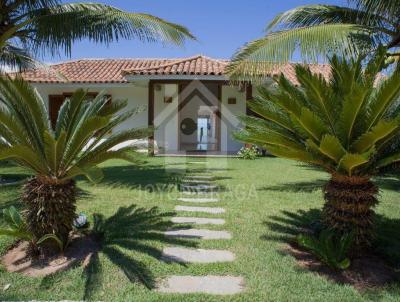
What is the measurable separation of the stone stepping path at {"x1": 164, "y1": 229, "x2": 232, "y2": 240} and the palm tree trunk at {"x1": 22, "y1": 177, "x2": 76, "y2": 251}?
1585mm

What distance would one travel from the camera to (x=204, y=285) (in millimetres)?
4457

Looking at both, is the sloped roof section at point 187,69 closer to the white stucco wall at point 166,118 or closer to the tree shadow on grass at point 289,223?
the white stucco wall at point 166,118

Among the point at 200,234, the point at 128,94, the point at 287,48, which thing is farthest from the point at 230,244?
the point at 128,94

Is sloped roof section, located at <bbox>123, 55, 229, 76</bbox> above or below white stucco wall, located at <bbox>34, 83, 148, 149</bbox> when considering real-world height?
above

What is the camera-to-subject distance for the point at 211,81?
1596cm

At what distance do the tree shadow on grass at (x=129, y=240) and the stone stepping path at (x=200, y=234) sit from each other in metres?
0.19

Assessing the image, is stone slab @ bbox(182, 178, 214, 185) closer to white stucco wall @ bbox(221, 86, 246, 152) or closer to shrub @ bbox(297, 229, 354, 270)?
shrub @ bbox(297, 229, 354, 270)

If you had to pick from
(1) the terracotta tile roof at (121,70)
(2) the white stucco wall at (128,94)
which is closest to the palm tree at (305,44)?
(1) the terracotta tile roof at (121,70)

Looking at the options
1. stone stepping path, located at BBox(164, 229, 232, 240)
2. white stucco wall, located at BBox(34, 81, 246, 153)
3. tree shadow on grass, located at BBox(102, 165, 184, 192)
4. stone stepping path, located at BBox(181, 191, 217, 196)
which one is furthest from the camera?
white stucco wall, located at BBox(34, 81, 246, 153)

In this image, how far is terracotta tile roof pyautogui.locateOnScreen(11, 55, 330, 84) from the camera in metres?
15.6

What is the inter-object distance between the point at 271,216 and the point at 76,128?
3782 millimetres

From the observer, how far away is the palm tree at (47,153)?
5.05 metres

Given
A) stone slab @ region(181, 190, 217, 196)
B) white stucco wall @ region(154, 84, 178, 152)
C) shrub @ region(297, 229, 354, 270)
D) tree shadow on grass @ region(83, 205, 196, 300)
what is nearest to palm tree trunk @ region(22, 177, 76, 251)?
tree shadow on grass @ region(83, 205, 196, 300)

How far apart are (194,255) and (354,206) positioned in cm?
223
